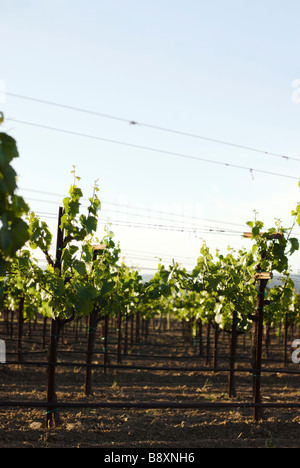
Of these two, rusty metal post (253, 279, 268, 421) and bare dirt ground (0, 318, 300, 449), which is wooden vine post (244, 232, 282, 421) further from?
bare dirt ground (0, 318, 300, 449)

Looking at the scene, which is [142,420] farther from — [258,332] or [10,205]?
[10,205]

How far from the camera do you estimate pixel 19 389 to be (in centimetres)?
1266

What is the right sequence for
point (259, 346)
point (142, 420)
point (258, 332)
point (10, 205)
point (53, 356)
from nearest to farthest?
point (10, 205), point (53, 356), point (142, 420), point (259, 346), point (258, 332)

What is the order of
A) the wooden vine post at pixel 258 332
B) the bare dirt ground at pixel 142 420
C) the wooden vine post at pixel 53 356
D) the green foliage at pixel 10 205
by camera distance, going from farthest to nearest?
the wooden vine post at pixel 258 332
the wooden vine post at pixel 53 356
the bare dirt ground at pixel 142 420
the green foliage at pixel 10 205

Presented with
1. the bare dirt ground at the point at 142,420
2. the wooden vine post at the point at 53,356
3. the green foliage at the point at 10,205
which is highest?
the green foliage at the point at 10,205

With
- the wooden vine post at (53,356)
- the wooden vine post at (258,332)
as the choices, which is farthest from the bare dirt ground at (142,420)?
the wooden vine post at (258,332)

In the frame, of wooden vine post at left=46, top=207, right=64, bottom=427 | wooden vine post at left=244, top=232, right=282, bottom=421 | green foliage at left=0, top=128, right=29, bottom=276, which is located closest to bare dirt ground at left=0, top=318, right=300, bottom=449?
wooden vine post at left=46, top=207, right=64, bottom=427

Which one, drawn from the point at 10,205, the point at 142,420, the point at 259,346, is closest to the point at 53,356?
the point at 142,420

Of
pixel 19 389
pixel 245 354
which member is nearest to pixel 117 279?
pixel 19 389

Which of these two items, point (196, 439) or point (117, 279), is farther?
point (117, 279)

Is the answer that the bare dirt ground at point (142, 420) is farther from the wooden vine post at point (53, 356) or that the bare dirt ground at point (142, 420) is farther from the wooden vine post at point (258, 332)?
the wooden vine post at point (258, 332)

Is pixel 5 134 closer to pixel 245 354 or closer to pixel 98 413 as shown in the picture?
pixel 98 413

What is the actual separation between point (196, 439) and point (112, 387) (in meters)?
5.90

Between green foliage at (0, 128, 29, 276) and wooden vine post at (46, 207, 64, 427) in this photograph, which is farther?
wooden vine post at (46, 207, 64, 427)
